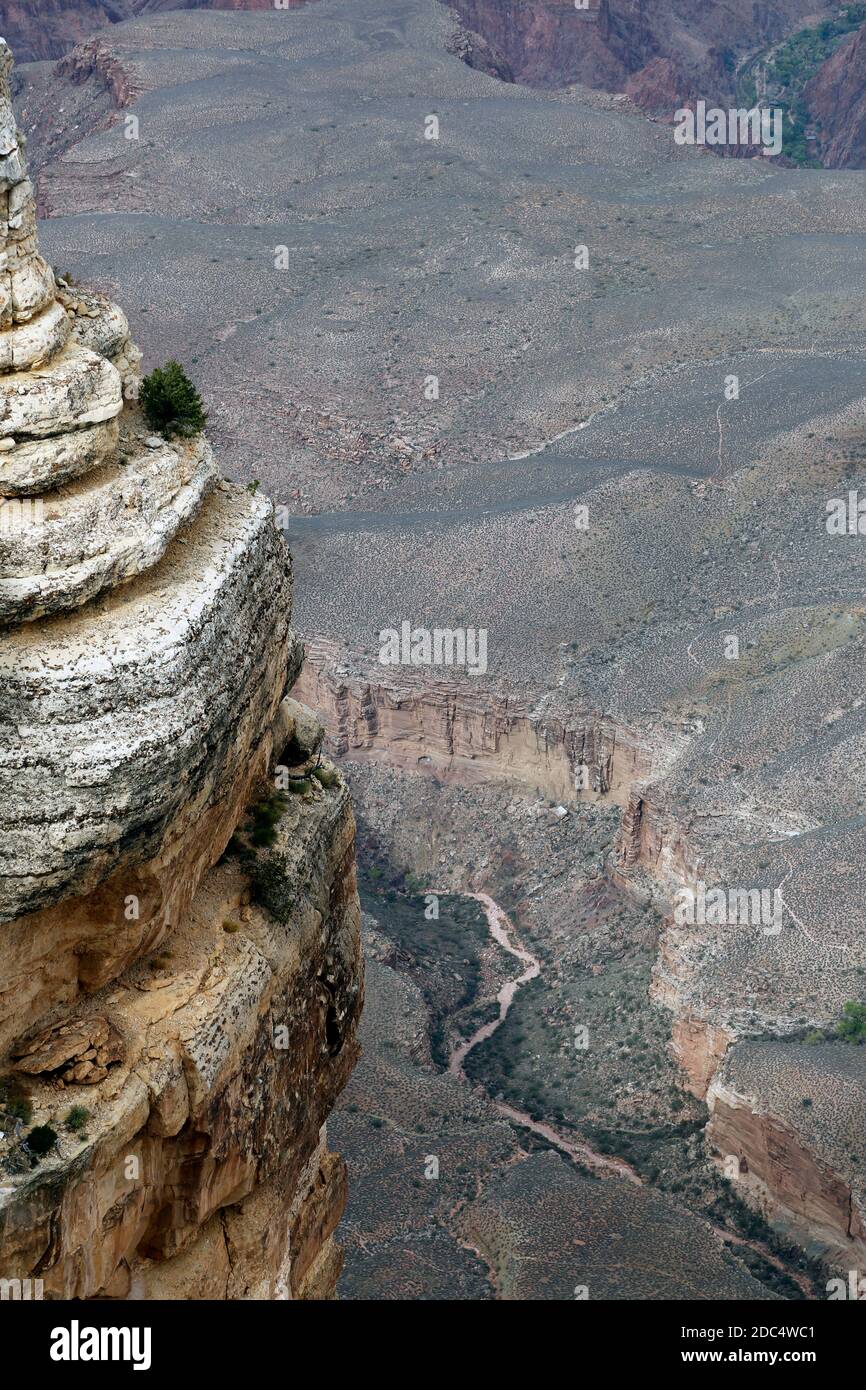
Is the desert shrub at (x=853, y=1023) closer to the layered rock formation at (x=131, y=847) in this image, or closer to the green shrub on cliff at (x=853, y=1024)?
the green shrub on cliff at (x=853, y=1024)

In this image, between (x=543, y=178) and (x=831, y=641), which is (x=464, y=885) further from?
(x=543, y=178)

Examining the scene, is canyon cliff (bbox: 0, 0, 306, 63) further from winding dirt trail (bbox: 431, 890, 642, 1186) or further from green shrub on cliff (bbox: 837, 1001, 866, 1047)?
green shrub on cliff (bbox: 837, 1001, 866, 1047)

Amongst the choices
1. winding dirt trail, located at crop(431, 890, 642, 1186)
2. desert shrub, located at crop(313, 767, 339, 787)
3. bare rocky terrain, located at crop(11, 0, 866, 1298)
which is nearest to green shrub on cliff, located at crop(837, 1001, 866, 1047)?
bare rocky terrain, located at crop(11, 0, 866, 1298)

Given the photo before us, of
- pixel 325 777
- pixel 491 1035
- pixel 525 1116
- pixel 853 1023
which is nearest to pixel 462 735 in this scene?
pixel 491 1035

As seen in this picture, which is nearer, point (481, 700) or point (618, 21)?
point (481, 700)

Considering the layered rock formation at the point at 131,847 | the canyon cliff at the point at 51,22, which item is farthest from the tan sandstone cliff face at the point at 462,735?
the canyon cliff at the point at 51,22

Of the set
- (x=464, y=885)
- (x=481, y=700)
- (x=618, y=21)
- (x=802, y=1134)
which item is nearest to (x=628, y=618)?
(x=481, y=700)

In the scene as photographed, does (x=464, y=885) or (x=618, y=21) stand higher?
(x=618, y=21)


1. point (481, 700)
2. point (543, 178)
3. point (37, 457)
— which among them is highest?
point (543, 178)

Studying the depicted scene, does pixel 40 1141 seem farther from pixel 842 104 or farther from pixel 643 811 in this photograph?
pixel 842 104
